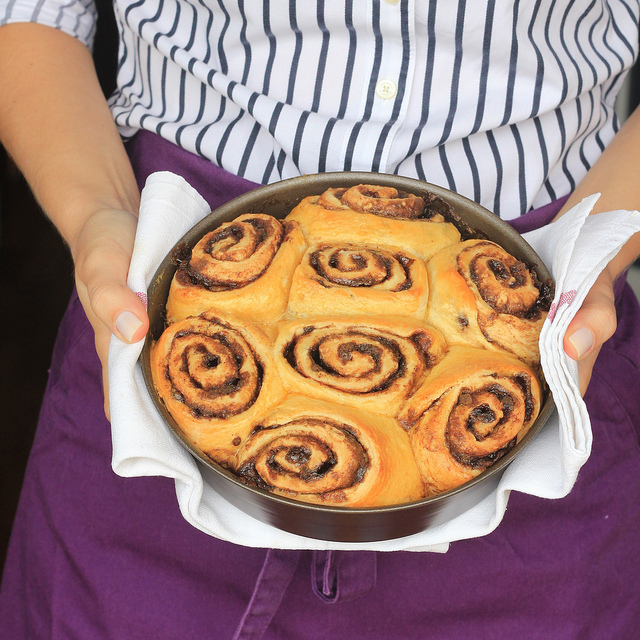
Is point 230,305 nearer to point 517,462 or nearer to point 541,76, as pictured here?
point 517,462

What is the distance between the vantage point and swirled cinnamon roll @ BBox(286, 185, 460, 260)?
0.96 meters

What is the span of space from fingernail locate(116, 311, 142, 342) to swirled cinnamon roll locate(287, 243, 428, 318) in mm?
195

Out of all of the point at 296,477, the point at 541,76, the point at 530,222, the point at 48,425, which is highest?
the point at 541,76

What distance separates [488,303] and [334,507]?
13.2 inches

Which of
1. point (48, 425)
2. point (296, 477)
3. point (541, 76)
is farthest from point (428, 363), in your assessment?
point (48, 425)

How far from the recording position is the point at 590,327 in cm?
89

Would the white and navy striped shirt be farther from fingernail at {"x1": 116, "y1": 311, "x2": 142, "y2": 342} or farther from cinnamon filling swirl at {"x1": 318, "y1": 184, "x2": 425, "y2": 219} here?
fingernail at {"x1": 116, "y1": 311, "x2": 142, "y2": 342}

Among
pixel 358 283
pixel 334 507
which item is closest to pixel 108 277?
pixel 358 283

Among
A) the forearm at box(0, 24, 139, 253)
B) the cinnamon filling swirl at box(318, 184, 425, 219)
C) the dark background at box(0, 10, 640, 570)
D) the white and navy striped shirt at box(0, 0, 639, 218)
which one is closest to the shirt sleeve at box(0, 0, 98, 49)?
the forearm at box(0, 24, 139, 253)

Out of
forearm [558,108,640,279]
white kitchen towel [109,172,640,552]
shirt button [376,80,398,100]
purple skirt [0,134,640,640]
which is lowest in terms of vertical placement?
purple skirt [0,134,640,640]

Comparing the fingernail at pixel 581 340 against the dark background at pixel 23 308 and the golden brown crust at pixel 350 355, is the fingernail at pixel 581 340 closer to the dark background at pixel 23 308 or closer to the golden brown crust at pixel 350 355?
the golden brown crust at pixel 350 355

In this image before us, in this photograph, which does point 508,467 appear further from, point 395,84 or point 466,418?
point 395,84

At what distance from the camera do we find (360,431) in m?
0.78

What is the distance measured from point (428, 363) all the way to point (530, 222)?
49cm
